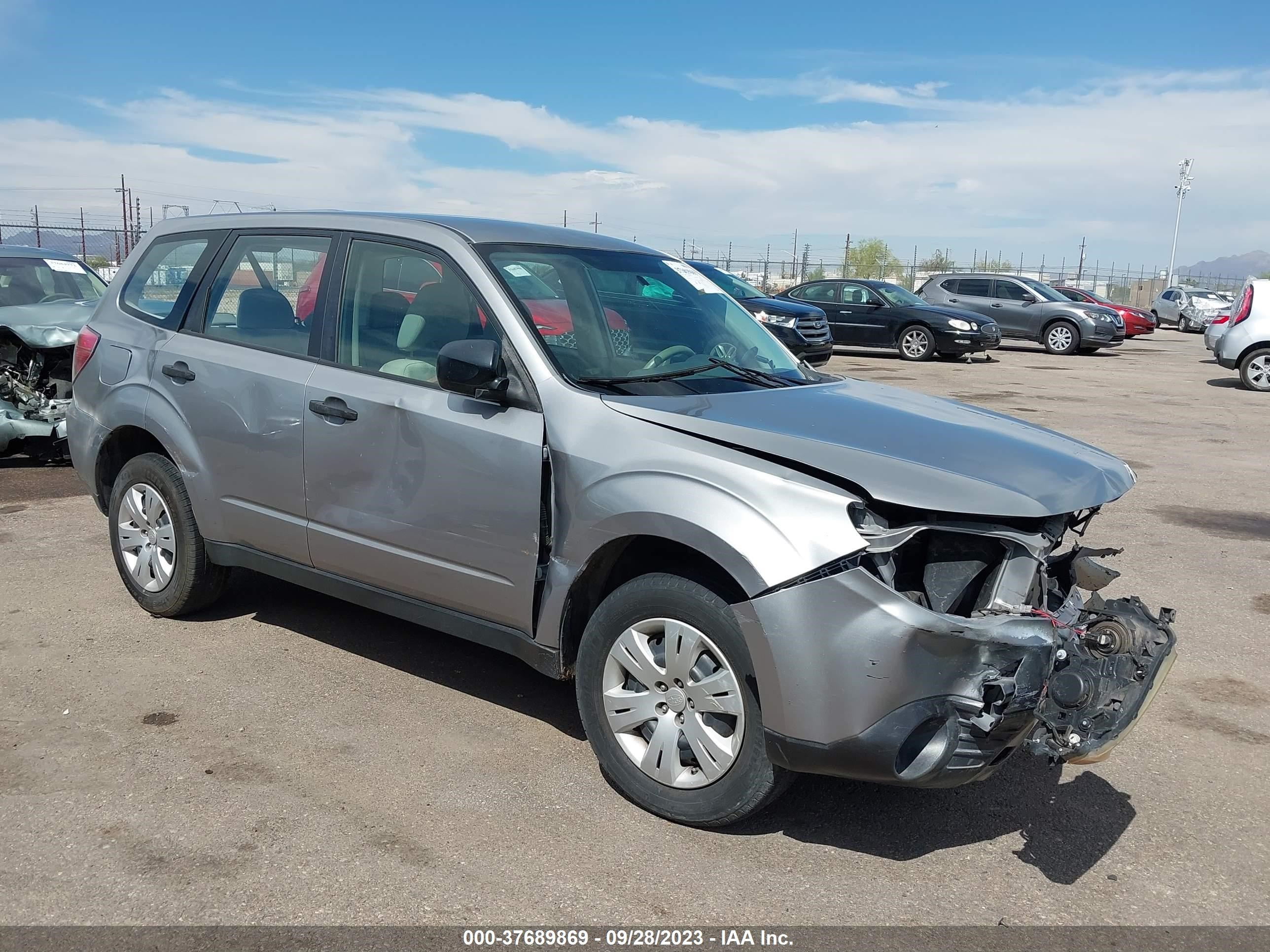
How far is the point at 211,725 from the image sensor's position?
166 inches

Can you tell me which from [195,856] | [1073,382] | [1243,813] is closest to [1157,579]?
[1243,813]

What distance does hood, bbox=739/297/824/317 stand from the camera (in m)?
18.2

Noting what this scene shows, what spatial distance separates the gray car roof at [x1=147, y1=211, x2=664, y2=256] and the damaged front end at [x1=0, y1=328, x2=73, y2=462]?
431 cm

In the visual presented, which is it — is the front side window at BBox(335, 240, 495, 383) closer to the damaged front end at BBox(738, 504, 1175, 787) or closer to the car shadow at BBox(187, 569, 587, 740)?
the car shadow at BBox(187, 569, 587, 740)

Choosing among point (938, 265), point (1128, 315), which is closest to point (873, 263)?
point (938, 265)

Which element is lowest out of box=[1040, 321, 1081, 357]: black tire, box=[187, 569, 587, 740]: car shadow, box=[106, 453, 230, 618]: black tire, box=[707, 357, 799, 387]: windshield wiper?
box=[187, 569, 587, 740]: car shadow

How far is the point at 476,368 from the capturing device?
373 centimetres

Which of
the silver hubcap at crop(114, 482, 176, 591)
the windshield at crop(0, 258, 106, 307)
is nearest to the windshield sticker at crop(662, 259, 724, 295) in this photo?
the silver hubcap at crop(114, 482, 176, 591)

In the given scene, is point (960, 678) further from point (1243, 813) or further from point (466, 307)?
point (466, 307)

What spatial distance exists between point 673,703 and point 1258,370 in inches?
671

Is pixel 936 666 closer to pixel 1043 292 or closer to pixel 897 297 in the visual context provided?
pixel 897 297

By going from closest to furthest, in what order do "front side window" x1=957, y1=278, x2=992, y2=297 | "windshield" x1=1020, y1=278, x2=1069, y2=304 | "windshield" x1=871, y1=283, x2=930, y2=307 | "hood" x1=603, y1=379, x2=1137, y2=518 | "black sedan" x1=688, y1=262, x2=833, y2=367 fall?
"hood" x1=603, y1=379, x2=1137, y2=518, "black sedan" x1=688, y1=262, x2=833, y2=367, "windshield" x1=871, y1=283, x2=930, y2=307, "windshield" x1=1020, y1=278, x2=1069, y2=304, "front side window" x1=957, y1=278, x2=992, y2=297

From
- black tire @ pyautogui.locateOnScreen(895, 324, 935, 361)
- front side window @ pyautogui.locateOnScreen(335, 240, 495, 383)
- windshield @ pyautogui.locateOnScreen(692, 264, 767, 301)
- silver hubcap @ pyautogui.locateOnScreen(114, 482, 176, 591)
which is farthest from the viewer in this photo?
black tire @ pyautogui.locateOnScreen(895, 324, 935, 361)

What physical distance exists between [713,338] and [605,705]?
1.63m
